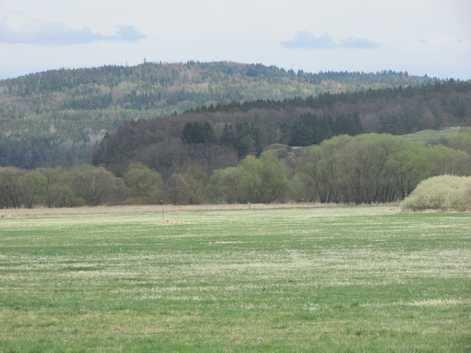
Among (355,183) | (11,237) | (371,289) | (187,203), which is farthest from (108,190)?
(371,289)

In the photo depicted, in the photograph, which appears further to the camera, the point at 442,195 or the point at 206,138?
the point at 206,138

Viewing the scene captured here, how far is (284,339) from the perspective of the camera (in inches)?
603

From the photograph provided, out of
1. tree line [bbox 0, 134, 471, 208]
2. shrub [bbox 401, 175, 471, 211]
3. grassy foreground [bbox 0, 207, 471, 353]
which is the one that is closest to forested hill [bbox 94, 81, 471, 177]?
tree line [bbox 0, 134, 471, 208]

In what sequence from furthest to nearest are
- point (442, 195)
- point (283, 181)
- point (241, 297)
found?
point (283, 181) → point (442, 195) → point (241, 297)

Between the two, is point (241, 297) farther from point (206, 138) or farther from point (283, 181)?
point (206, 138)

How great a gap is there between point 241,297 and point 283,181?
102 meters

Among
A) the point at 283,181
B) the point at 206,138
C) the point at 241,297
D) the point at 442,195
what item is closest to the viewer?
the point at 241,297

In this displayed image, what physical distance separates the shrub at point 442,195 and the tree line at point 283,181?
43.9 m

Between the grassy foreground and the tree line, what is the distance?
79.4 metres

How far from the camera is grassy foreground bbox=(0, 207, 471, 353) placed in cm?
1527

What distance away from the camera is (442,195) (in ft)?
237

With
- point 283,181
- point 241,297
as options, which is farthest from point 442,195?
point 241,297

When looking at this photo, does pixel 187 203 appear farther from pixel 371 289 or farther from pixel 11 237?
pixel 371 289

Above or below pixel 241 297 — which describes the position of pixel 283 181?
above
